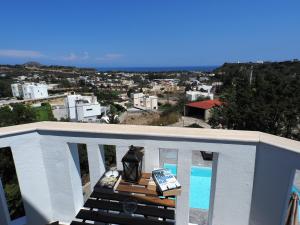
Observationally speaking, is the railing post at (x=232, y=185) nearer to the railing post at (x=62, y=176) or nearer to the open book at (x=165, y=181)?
the open book at (x=165, y=181)

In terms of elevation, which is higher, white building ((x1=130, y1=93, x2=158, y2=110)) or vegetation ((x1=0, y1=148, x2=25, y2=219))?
vegetation ((x1=0, y1=148, x2=25, y2=219))

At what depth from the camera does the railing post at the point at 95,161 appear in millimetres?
1634

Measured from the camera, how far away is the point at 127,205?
1404 millimetres

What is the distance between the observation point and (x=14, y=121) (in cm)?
1213

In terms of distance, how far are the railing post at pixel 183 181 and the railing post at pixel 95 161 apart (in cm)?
62

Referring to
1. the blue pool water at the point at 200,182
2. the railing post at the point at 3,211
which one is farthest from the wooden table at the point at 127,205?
the blue pool water at the point at 200,182

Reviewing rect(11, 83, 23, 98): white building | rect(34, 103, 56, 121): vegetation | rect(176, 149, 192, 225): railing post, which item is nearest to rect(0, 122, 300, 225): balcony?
rect(176, 149, 192, 225): railing post

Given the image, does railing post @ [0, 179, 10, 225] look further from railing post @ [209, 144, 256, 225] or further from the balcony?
railing post @ [209, 144, 256, 225]

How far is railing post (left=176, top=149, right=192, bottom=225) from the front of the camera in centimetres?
150

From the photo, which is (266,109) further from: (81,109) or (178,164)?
(81,109)

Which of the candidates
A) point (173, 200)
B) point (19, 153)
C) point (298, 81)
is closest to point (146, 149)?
point (173, 200)

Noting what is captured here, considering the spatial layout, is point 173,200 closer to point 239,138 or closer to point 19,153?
point 239,138

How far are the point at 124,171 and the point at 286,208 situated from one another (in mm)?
1138

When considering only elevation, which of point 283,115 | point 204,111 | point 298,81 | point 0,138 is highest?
point 0,138
